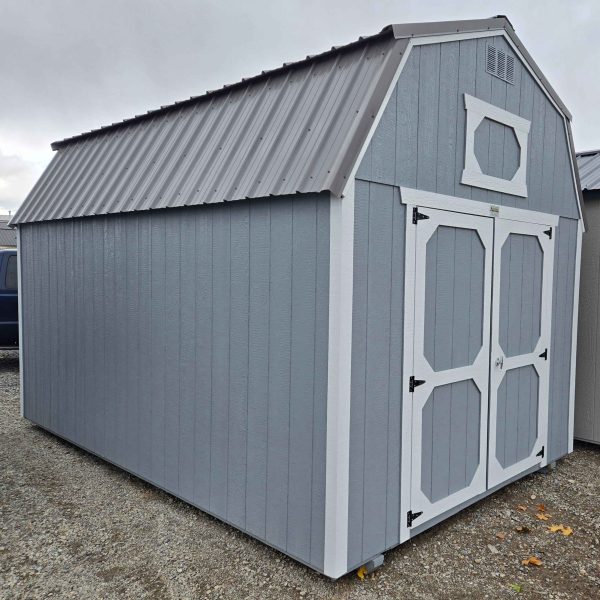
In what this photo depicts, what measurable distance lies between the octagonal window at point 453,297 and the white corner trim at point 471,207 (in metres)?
0.15

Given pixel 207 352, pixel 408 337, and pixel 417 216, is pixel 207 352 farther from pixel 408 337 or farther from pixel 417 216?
pixel 417 216

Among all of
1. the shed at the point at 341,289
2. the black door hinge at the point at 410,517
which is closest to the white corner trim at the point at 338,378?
the shed at the point at 341,289

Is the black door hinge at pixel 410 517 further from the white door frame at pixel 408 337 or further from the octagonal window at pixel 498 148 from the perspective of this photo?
the octagonal window at pixel 498 148

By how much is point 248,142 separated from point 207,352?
1421mm

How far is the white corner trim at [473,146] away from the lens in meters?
3.51

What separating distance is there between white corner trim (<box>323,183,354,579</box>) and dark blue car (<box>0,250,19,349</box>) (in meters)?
8.23

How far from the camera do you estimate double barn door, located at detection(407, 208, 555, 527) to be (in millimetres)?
3283

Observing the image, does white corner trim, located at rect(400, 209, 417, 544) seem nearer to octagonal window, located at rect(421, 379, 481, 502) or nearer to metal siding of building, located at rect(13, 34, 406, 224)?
octagonal window, located at rect(421, 379, 481, 502)

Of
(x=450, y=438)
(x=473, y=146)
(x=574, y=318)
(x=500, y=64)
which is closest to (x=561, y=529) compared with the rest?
(x=450, y=438)

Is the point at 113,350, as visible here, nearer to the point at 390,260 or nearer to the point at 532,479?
the point at 390,260

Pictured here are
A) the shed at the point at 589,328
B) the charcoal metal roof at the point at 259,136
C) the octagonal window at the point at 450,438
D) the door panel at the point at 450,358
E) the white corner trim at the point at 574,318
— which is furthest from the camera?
the shed at the point at 589,328

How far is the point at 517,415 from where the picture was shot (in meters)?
4.21

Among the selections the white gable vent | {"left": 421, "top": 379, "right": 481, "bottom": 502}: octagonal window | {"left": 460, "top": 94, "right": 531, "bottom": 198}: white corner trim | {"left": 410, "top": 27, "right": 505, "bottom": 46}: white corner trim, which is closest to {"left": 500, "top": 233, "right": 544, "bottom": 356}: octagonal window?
{"left": 460, "top": 94, "right": 531, "bottom": 198}: white corner trim

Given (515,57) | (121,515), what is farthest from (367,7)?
(121,515)
